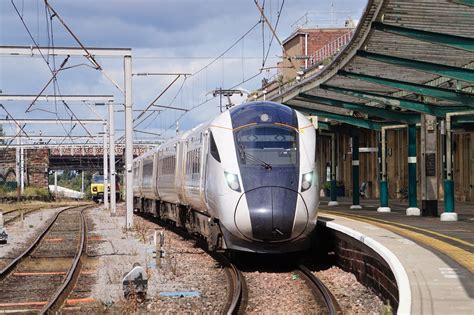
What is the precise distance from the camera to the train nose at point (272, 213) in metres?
14.2

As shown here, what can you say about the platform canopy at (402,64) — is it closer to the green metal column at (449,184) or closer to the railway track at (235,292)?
the green metal column at (449,184)

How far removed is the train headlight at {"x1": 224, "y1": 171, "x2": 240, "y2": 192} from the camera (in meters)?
14.6

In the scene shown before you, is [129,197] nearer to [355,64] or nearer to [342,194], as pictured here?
[355,64]

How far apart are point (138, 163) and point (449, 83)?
2209 cm

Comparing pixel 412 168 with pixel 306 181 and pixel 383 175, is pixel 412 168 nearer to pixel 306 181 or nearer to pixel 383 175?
pixel 383 175

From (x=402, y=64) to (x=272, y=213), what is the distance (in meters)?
4.38

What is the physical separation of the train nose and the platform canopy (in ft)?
10.8

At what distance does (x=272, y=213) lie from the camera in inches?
557

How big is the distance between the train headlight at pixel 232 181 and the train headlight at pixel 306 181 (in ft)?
3.80

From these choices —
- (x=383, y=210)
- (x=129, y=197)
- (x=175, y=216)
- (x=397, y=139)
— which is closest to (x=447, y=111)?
(x=383, y=210)

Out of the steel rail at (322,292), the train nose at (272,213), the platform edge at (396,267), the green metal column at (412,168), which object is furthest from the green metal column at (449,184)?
the train nose at (272,213)

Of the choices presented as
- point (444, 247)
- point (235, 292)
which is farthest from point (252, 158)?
point (444, 247)

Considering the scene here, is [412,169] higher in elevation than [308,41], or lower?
lower

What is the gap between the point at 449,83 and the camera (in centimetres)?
2086
